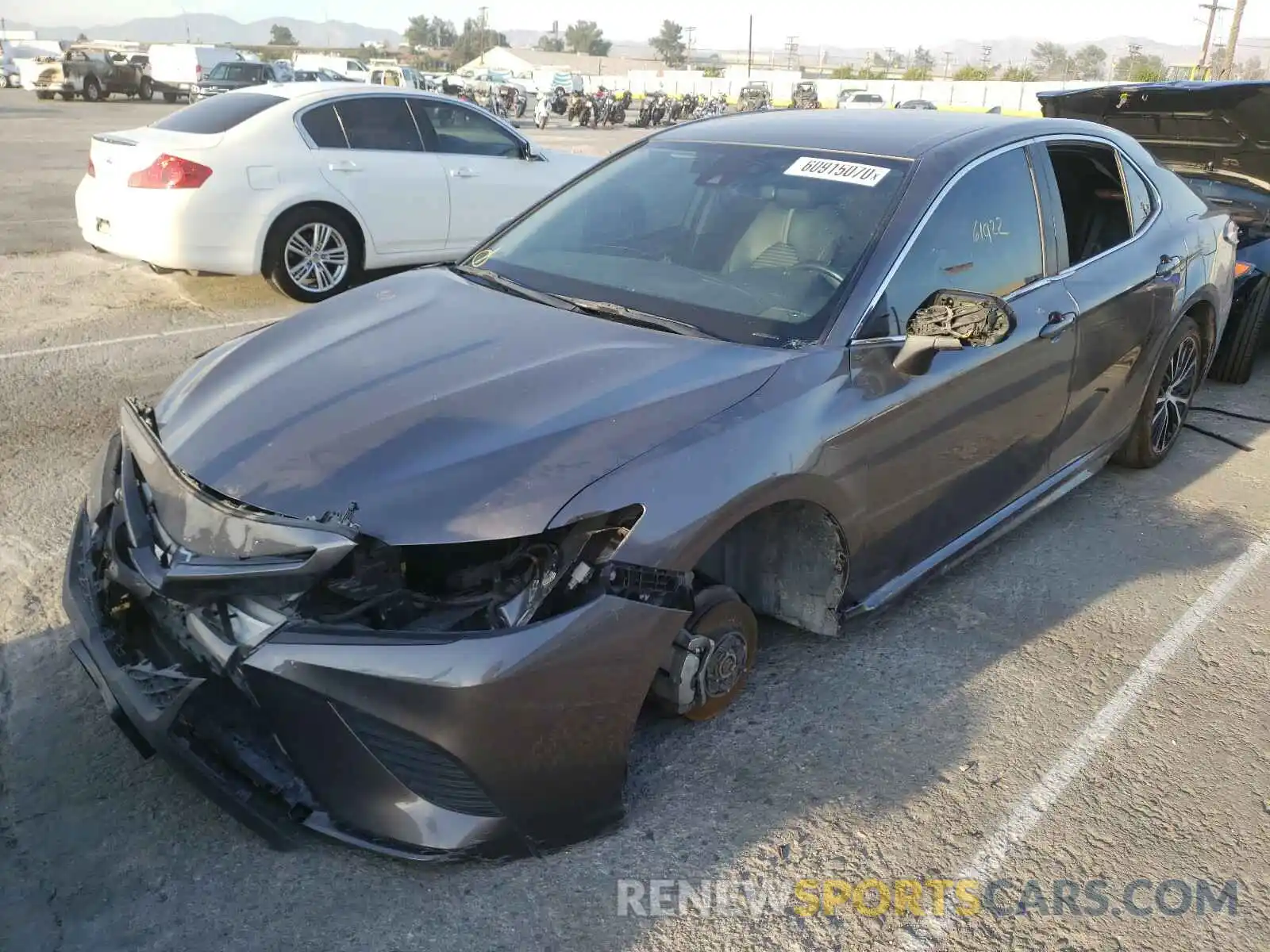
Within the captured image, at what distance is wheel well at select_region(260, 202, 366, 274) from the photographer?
768cm

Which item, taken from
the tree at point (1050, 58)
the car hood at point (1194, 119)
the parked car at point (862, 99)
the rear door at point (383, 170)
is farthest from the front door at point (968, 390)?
the tree at point (1050, 58)

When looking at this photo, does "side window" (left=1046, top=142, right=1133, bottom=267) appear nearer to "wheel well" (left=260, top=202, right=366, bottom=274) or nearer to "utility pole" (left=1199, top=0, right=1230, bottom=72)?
"wheel well" (left=260, top=202, right=366, bottom=274)

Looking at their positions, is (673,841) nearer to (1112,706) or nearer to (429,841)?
(429,841)

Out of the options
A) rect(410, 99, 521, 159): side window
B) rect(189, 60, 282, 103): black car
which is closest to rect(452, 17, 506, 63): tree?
rect(189, 60, 282, 103): black car

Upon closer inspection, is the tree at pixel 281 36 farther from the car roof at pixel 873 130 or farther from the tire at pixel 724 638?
the tire at pixel 724 638

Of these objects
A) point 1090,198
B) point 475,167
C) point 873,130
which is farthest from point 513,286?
point 475,167

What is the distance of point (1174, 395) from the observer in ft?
16.4

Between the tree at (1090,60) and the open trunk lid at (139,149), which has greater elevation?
the tree at (1090,60)

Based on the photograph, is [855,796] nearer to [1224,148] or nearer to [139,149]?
[1224,148]

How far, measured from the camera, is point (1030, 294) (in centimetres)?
364

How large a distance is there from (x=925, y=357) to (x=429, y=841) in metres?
1.90

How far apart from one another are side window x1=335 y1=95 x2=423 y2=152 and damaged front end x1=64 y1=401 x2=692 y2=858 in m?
6.49

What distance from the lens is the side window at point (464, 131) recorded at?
28.4 feet

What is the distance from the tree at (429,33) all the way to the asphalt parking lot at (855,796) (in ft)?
547
